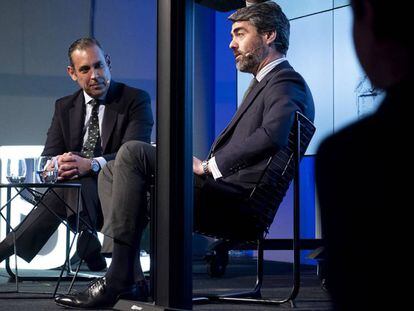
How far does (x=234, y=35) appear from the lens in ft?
10.6

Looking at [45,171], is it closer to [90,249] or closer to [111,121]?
[111,121]

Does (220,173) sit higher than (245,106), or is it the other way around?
(245,106)

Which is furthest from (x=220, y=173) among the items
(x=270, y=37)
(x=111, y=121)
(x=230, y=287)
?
(x=230, y=287)

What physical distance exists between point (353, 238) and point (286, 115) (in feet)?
7.52

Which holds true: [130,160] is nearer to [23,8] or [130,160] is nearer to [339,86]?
[339,86]

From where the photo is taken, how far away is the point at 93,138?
3.87 meters

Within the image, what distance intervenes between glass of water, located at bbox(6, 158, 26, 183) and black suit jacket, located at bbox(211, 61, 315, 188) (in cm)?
83

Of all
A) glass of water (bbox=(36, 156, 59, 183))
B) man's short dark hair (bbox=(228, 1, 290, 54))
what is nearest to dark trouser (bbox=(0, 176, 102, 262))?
glass of water (bbox=(36, 156, 59, 183))

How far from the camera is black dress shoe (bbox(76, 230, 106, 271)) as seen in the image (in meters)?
3.72

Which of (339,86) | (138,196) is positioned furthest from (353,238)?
(339,86)

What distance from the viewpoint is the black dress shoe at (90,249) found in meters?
3.72

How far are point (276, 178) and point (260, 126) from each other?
21cm

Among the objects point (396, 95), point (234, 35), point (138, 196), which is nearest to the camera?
point (396, 95)

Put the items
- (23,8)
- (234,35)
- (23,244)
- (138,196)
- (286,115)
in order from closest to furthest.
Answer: (138,196), (286,115), (234,35), (23,244), (23,8)
